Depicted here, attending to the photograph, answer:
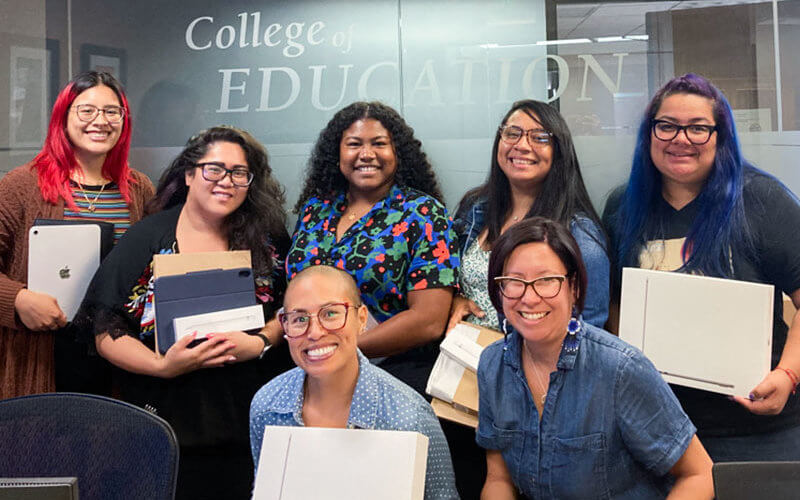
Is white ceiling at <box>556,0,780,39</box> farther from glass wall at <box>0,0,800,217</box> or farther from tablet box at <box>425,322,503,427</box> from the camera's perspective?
tablet box at <box>425,322,503,427</box>

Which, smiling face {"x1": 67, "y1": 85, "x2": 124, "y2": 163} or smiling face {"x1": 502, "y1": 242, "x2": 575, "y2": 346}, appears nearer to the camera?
smiling face {"x1": 502, "y1": 242, "x2": 575, "y2": 346}

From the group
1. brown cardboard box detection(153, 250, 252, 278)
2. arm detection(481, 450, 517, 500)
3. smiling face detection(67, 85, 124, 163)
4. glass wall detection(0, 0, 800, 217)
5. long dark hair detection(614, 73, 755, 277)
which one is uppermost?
glass wall detection(0, 0, 800, 217)

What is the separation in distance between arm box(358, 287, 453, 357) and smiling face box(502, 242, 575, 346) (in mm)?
860

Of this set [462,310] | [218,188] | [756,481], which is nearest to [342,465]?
[756,481]

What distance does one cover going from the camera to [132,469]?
5.43ft

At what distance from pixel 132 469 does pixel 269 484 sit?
1.04 ft

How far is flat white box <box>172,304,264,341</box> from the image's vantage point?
2.56m

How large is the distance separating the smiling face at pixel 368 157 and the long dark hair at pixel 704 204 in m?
0.96

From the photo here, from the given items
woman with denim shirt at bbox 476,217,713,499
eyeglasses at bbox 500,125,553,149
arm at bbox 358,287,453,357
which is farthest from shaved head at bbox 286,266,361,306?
eyeglasses at bbox 500,125,553,149

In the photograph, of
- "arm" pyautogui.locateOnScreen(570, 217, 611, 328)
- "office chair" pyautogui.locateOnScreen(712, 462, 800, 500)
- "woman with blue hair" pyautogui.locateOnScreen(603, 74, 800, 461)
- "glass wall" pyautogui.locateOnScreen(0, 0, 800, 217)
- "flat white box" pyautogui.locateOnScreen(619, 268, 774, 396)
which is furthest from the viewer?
"glass wall" pyautogui.locateOnScreen(0, 0, 800, 217)

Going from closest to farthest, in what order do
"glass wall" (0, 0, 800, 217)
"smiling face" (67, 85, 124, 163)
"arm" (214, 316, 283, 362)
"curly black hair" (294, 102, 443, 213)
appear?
"arm" (214, 316, 283, 362) < "smiling face" (67, 85, 124, 163) < "curly black hair" (294, 102, 443, 213) < "glass wall" (0, 0, 800, 217)

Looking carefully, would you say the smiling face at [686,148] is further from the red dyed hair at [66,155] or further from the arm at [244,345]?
the red dyed hair at [66,155]

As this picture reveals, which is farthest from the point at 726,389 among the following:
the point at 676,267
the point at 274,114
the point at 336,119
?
the point at 274,114

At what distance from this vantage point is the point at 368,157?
9.77 ft
